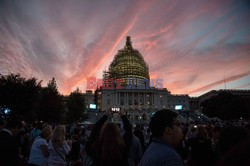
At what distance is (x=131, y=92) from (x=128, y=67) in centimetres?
1975

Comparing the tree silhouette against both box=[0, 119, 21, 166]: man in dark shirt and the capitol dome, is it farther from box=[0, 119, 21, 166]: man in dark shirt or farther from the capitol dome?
the capitol dome

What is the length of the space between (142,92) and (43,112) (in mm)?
49440

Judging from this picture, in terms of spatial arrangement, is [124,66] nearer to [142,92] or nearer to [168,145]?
[142,92]

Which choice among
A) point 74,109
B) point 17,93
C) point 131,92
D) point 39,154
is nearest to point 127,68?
point 131,92

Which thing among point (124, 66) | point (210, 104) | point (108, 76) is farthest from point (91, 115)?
point (210, 104)

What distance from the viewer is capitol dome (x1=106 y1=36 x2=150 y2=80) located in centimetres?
9838

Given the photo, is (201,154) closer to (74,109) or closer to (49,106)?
(49,106)

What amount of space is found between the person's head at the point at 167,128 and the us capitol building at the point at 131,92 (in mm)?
65795

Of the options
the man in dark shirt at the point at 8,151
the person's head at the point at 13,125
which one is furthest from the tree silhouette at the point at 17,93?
the man in dark shirt at the point at 8,151

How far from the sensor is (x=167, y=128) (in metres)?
2.75

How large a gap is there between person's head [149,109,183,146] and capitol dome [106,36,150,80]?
309 feet

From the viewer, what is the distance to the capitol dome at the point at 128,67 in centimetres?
9838

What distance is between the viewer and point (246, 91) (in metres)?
114

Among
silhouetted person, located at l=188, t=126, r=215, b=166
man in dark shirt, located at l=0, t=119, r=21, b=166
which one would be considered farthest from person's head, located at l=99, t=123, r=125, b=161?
silhouetted person, located at l=188, t=126, r=215, b=166
